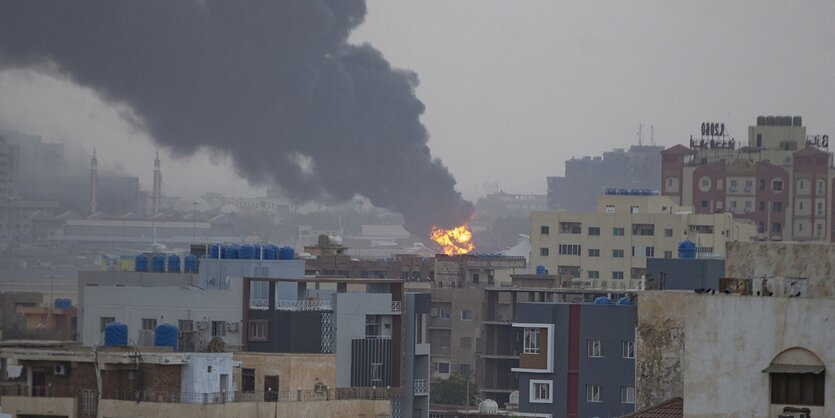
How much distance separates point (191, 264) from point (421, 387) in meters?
5.74

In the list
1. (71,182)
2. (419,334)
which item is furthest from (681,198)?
(419,334)

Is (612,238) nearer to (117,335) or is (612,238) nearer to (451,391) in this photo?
(451,391)

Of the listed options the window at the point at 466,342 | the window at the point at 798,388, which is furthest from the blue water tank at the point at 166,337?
the window at the point at 466,342

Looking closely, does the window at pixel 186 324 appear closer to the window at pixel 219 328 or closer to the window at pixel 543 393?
the window at pixel 219 328

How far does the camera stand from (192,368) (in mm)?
31094

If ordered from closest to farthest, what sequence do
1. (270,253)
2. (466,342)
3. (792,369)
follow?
1. (792,369)
2. (270,253)
3. (466,342)

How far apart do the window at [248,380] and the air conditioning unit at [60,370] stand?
3320 mm

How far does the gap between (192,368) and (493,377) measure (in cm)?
4583

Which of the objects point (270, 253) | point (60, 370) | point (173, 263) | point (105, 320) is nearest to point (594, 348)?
point (270, 253)

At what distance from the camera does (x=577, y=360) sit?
4669 centimetres

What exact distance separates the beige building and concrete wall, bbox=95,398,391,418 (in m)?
74.5

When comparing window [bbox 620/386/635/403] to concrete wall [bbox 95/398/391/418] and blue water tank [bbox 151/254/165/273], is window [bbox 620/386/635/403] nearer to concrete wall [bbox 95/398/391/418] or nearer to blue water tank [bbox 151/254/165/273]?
concrete wall [bbox 95/398/391/418]

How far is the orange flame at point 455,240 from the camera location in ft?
529

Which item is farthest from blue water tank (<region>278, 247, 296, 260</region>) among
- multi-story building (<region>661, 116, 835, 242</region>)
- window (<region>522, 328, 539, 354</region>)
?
multi-story building (<region>661, 116, 835, 242</region>)
